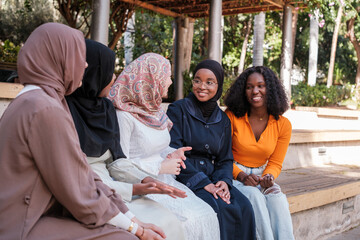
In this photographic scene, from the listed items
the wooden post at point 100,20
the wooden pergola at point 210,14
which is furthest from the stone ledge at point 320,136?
the wooden post at point 100,20

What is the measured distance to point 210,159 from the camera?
3.61 meters

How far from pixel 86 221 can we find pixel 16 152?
0.46 m

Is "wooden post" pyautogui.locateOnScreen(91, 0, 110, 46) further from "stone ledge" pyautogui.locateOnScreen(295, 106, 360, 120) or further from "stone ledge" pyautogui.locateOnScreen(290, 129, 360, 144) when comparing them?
"stone ledge" pyautogui.locateOnScreen(295, 106, 360, 120)

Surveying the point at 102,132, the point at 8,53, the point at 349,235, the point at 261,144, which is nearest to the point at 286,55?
the point at 349,235

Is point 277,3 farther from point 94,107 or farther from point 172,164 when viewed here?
point 94,107

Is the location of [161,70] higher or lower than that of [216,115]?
higher

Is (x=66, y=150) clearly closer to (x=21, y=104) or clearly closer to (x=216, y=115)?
(x=21, y=104)

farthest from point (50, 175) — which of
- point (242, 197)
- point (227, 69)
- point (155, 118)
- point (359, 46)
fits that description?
point (359, 46)

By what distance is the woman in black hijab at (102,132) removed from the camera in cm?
247

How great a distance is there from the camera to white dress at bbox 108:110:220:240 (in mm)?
2730

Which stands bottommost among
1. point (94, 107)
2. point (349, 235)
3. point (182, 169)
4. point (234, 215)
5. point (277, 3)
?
point (349, 235)

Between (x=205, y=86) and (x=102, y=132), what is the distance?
48.2 inches

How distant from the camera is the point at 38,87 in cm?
182

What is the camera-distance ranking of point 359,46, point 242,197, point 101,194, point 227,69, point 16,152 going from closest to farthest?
1. point 16,152
2. point 101,194
3. point 242,197
4. point 227,69
5. point 359,46
